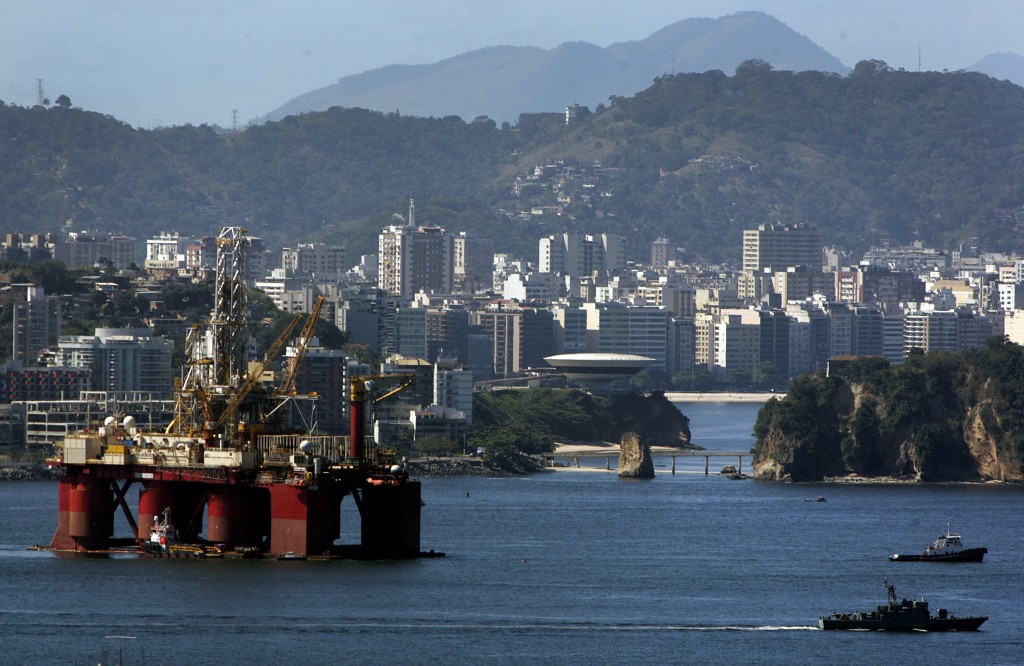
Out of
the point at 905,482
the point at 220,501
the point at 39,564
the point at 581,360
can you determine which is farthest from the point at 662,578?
the point at 581,360

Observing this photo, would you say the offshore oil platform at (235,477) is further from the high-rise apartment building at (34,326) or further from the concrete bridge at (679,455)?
the high-rise apartment building at (34,326)

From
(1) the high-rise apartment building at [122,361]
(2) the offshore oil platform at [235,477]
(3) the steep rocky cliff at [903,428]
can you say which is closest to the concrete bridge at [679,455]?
(3) the steep rocky cliff at [903,428]

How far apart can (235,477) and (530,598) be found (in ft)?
23.2

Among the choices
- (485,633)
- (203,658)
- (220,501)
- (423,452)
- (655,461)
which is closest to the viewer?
(203,658)

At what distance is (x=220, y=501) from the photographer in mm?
52781

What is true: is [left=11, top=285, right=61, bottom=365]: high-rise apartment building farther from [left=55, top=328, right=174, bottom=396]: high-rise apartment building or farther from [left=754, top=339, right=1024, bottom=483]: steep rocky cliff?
[left=754, top=339, right=1024, bottom=483]: steep rocky cliff

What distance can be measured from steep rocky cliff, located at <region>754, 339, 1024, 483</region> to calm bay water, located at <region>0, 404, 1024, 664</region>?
2311cm

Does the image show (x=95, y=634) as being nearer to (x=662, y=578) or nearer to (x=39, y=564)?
(x=39, y=564)

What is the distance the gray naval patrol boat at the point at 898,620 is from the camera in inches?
1831

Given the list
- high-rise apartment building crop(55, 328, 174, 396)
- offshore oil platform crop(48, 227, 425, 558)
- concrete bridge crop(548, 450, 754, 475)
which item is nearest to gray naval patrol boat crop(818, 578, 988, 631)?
offshore oil platform crop(48, 227, 425, 558)

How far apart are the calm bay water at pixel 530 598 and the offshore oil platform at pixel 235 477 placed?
2.97 feet

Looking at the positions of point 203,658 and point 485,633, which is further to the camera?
point 485,633

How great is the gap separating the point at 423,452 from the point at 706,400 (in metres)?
89.4

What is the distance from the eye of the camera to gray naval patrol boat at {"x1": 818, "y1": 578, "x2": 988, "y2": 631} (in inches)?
1831
